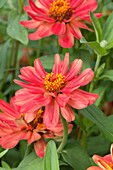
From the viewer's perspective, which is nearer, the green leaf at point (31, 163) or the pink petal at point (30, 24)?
the green leaf at point (31, 163)

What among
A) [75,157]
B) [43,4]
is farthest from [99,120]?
[43,4]

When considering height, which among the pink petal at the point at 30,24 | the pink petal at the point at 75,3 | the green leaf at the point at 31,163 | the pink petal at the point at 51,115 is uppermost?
the pink petal at the point at 75,3

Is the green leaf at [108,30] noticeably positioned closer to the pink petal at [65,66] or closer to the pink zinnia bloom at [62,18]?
the pink zinnia bloom at [62,18]

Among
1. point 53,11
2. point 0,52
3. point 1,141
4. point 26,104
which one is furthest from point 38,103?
point 0,52

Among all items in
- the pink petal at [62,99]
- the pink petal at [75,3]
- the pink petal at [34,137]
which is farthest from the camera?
the pink petal at [75,3]

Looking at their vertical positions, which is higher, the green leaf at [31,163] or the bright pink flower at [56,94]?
the bright pink flower at [56,94]

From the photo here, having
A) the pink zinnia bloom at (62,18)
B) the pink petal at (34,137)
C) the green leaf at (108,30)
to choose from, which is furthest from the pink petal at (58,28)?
the pink petal at (34,137)

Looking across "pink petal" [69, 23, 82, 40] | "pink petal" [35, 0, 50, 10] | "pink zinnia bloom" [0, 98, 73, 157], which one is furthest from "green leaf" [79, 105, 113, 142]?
"pink petal" [35, 0, 50, 10]

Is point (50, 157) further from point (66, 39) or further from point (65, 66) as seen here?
point (66, 39)
